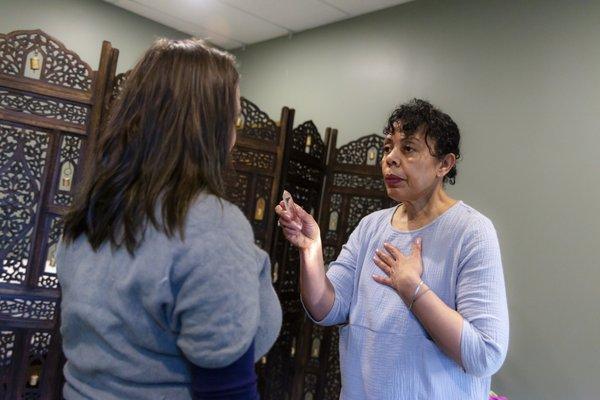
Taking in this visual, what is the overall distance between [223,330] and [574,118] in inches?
86.7

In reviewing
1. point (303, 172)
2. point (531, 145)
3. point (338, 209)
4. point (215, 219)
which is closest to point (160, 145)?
point (215, 219)

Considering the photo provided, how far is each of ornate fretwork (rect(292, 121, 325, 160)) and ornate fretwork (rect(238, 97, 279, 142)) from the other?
13 centimetres

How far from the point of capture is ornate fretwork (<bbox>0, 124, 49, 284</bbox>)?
75.8 inches

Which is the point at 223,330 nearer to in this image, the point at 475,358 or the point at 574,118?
the point at 475,358

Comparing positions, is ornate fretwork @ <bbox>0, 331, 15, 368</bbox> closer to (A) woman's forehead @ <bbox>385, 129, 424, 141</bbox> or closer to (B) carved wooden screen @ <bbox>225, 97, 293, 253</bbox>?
(B) carved wooden screen @ <bbox>225, 97, 293, 253</bbox>

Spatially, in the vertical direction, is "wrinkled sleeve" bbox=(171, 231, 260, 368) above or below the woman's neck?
below

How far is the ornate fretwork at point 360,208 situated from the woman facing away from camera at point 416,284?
1.21 meters

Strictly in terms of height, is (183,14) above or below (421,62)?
above

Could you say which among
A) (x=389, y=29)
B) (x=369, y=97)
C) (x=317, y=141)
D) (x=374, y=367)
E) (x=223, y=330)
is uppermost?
(x=389, y=29)

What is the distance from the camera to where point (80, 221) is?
706 millimetres

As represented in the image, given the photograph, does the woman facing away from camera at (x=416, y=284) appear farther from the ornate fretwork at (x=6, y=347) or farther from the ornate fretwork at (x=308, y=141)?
the ornate fretwork at (x=6, y=347)

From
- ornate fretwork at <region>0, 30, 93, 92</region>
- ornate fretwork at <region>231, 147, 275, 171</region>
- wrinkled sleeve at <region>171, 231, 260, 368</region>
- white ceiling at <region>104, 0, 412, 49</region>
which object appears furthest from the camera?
white ceiling at <region>104, 0, 412, 49</region>

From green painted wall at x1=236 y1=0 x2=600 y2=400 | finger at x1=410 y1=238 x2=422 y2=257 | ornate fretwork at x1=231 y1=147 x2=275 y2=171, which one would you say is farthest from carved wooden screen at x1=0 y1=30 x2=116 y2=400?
green painted wall at x1=236 y1=0 x2=600 y2=400

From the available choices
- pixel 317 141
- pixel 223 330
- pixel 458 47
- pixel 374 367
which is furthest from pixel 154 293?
pixel 458 47
